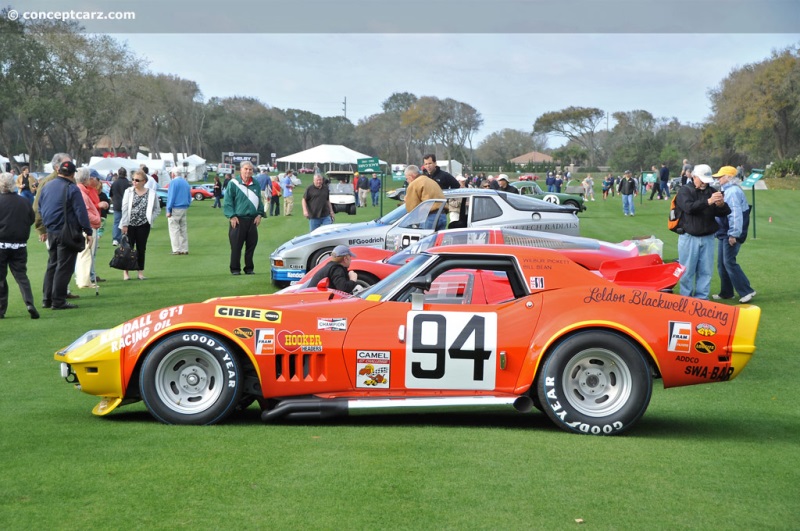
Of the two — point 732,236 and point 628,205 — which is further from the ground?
point 628,205

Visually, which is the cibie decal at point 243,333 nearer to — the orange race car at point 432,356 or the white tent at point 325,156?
the orange race car at point 432,356

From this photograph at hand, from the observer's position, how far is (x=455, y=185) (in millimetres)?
16016

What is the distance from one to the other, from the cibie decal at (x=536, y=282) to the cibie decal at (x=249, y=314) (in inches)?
71.2

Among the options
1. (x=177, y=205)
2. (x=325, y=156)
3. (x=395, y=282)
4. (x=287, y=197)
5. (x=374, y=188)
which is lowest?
(x=395, y=282)

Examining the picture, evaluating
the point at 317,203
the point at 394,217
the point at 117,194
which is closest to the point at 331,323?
the point at 394,217

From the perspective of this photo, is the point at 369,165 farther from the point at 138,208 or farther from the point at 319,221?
the point at 138,208

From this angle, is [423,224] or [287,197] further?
[287,197]

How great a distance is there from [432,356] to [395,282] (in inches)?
26.1

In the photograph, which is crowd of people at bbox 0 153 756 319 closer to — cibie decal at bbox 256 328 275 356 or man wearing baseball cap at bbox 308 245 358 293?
man wearing baseball cap at bbox 308 245 358 293

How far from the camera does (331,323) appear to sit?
21.1ft

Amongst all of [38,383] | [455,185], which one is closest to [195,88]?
[455,185]

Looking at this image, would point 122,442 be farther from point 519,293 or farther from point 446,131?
point 446,131

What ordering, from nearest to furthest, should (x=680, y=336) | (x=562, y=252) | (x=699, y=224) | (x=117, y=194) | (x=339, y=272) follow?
(x=680, y=336) → (x=339, y=272) → (x=562, y=252) → (x=699, y=224) → (x=117, y=194)

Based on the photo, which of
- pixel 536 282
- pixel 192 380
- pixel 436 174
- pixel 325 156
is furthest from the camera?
pixel 325 156
